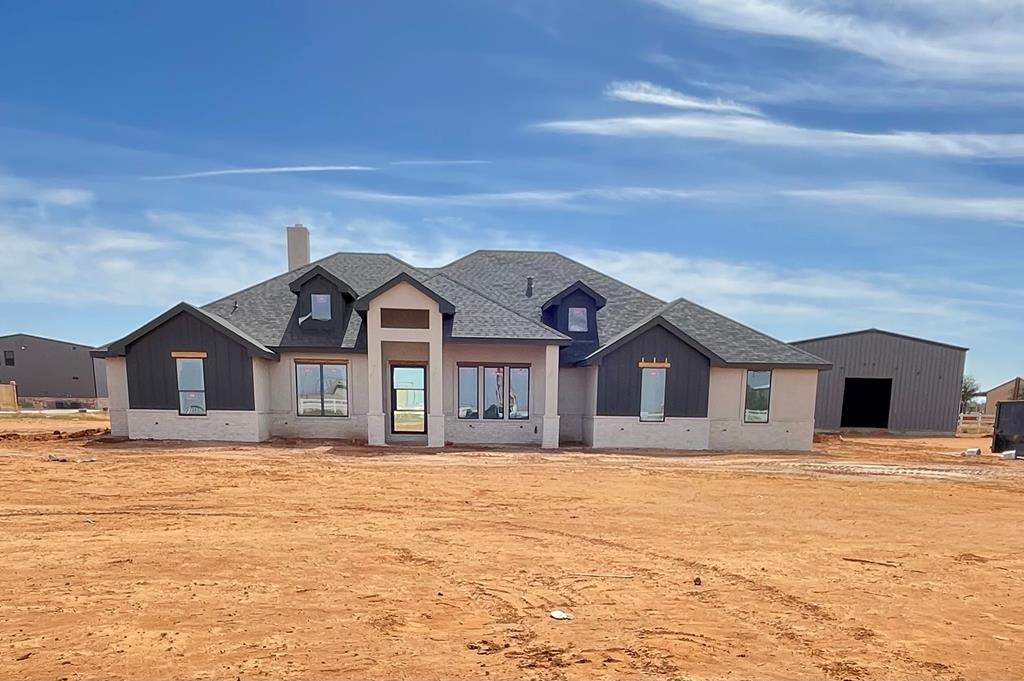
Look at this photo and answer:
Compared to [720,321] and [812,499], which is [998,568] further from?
[720,321]

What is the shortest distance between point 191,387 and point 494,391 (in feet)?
32.6

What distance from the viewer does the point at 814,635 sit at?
4.62 meters

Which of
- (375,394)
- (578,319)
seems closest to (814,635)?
Result: (375,394)

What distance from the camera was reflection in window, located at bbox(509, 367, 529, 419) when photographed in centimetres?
1752

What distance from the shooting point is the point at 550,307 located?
62.2 ft

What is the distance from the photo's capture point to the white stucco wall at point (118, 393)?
54.5ft

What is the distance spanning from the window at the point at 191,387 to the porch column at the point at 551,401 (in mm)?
11205

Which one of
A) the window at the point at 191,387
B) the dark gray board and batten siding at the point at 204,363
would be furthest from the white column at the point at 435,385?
the window at the point at 191,387

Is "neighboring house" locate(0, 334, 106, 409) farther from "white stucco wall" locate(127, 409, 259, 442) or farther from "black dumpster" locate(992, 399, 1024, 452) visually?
"black dumpster" locate(992, 399, 1024, 452)

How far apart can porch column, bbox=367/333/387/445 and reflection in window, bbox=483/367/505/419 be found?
3500mm

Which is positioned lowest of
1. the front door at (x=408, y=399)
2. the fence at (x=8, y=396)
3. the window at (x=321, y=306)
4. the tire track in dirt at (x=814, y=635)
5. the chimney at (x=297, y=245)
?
the fence at (x=8, y=396)

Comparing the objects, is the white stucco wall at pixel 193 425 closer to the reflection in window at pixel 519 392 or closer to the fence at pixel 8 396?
the reflection in window at pixel 519 392

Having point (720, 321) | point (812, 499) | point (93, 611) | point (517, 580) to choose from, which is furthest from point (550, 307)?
point (93, 611)

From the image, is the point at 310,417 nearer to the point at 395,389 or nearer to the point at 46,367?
the point at 395,389
